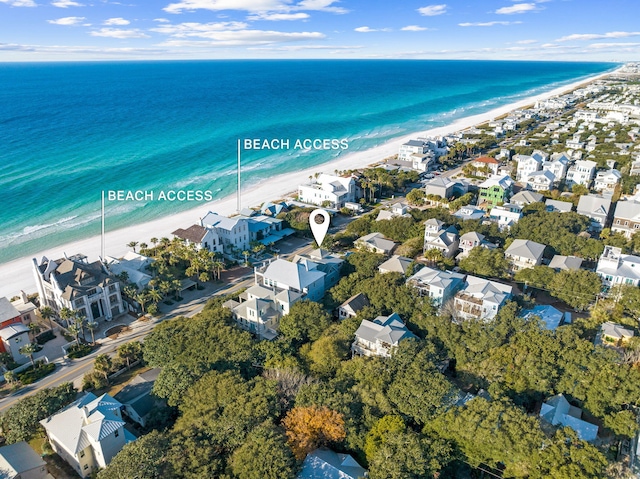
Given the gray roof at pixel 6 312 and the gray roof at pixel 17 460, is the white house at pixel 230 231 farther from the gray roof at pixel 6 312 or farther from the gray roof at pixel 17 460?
the gray roof at pixel 17 460

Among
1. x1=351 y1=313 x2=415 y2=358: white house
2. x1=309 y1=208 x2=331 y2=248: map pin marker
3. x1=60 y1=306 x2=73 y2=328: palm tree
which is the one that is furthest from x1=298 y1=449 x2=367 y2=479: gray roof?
x1=309 y1=208 x2=331 y2=248: map pin marker

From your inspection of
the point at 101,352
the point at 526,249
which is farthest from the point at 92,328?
the point at 526,249

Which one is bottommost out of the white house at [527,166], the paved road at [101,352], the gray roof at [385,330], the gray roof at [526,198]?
the paved road at [101,352]

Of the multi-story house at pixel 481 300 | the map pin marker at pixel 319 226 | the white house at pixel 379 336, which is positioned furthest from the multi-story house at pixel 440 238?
the white house at pixel 379 336

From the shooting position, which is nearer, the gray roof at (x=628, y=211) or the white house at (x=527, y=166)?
the gray roof at (x=628, y=211)

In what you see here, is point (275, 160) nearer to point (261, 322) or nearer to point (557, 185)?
point (557, 185)

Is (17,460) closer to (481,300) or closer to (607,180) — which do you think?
(481,300)

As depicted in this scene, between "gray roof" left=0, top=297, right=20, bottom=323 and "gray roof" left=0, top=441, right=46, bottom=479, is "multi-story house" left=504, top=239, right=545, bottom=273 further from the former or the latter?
"gray roof" left=0, top=297, right=20, bottom=323

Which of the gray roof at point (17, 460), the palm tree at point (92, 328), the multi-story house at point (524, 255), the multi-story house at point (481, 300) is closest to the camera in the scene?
the gray roof at point (17, 460)

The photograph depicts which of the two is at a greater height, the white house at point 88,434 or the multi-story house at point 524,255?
the multi-story house at point 524,255
